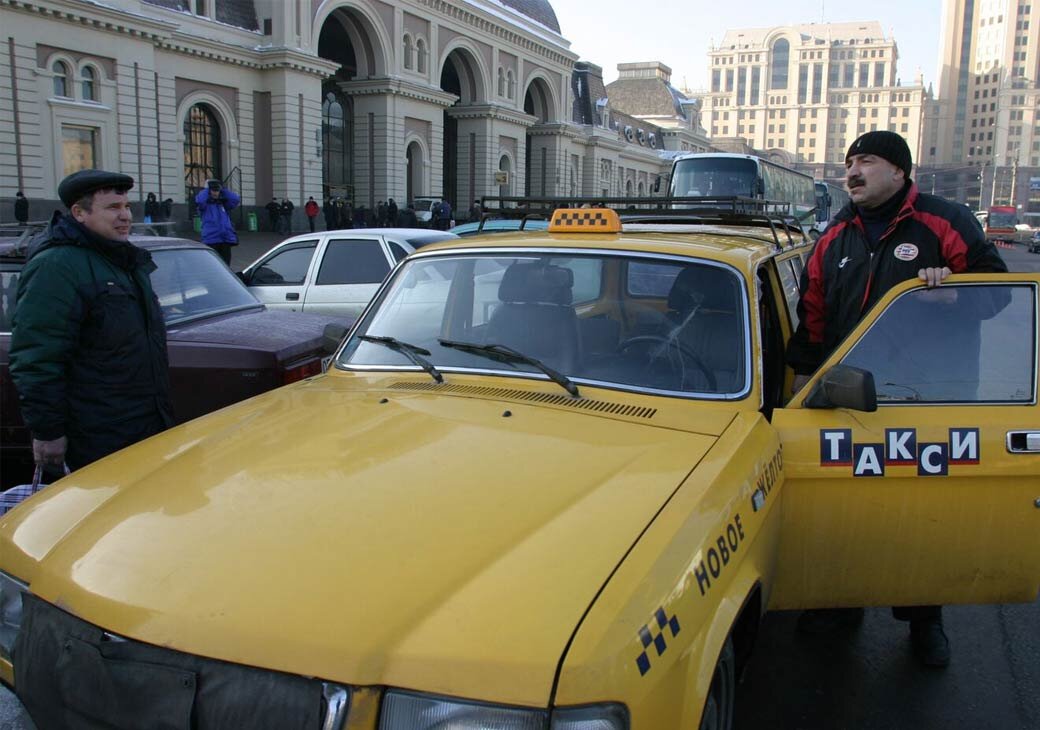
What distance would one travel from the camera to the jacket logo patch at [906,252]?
360cm

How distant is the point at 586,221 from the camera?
3770 mm

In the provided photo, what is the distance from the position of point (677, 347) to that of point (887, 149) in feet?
4.74

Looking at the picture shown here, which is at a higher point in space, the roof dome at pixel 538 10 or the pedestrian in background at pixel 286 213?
the roof dome at pixel 538 10

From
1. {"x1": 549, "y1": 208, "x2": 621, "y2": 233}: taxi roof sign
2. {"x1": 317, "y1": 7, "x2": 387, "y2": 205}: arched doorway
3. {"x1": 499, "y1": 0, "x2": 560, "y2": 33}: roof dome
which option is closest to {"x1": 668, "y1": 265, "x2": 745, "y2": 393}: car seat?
{"x1": 549, "y1": 208, "x2": 621, "y2": 233}: taxi roof sign

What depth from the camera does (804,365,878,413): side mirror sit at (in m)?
2.78

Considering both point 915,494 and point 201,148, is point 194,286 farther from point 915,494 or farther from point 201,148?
point 201,148

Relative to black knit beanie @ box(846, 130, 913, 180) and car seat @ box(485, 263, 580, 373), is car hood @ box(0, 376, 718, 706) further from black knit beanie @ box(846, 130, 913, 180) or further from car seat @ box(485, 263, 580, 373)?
black knit beanie @ box(846, 130, 913, 180)

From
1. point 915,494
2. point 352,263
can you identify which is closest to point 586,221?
point 915,494

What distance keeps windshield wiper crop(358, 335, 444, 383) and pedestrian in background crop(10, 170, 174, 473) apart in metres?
1.15

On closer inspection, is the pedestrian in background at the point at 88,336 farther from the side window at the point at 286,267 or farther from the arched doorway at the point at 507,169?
the arched doorway at the point at 507,169

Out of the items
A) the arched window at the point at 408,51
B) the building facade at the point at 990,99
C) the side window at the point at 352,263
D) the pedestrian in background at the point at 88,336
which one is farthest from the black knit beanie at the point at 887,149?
the building facade at the point at 990,99

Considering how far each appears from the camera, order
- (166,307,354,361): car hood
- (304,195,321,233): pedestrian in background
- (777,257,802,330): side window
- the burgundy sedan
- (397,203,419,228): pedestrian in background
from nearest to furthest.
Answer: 1. (777,257,802,330): side window
2. the burgundy sedan
3. (166,307,354,361): car hood
4. (304,195,321,233): pedestrian in background
5. (397,203,419,228): pedestrian in background

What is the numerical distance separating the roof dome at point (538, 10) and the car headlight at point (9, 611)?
56221mm

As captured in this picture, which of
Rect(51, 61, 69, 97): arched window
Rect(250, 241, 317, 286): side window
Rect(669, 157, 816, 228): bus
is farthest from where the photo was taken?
Rect(51, 61, 69, 97): arched window
